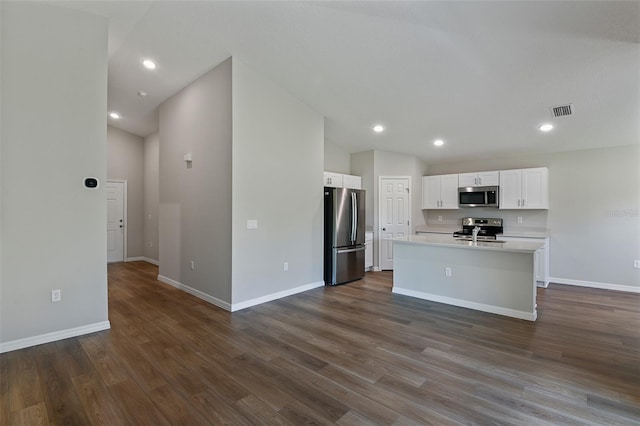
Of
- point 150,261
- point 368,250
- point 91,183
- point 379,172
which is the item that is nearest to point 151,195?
point 150,261

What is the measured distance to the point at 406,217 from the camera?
660 cm

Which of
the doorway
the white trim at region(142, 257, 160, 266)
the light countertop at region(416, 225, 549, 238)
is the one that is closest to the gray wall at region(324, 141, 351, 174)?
the light countertop at region(416, 225, 549, 238)

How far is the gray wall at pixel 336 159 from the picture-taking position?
6.46 metres

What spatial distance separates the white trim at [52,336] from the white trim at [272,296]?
1.42 meters

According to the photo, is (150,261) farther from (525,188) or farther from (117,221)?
(525,188)

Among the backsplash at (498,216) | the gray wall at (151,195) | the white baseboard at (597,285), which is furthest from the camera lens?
the gray wall at (151,195)

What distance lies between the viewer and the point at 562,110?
159 inches

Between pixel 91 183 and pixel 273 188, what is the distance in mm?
2150

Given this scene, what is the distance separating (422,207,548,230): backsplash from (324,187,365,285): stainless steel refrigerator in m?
2.47

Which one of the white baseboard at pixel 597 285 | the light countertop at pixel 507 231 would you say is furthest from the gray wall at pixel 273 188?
the white baseboard at pixel 597 285

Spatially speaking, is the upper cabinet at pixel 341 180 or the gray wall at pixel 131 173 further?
the gray wall at pixel 131 173

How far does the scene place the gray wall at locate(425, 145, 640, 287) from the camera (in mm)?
4934

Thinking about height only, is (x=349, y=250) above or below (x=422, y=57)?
below

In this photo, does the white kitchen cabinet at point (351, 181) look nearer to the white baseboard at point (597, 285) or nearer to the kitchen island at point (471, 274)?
the kitchen island at point (471, 274)
